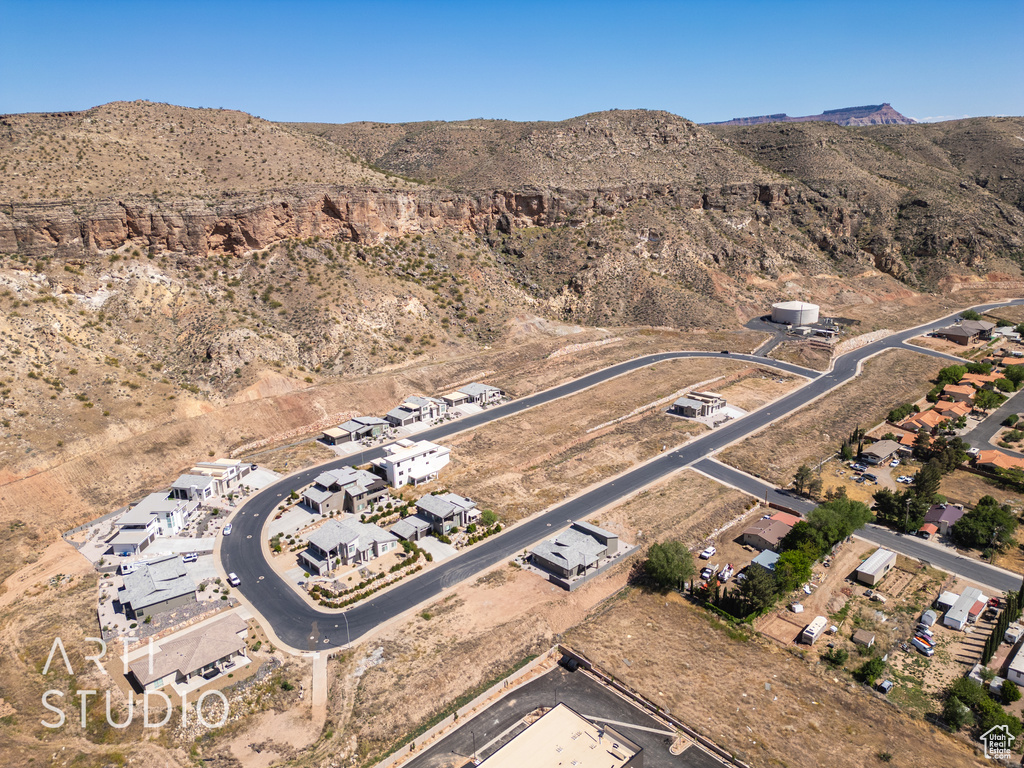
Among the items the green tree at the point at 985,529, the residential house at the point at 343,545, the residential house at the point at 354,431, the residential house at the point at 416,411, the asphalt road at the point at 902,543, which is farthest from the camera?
the residential house at the point at 416,411

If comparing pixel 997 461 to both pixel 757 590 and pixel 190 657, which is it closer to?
pixel 757 590

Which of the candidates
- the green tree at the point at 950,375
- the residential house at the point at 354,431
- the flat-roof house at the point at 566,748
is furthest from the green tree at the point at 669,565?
the green tree at the point at 950,375

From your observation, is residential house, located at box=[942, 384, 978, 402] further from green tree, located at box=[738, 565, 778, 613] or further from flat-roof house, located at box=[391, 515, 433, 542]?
flat-roof house, located at box=[391, 515, 433, 542]

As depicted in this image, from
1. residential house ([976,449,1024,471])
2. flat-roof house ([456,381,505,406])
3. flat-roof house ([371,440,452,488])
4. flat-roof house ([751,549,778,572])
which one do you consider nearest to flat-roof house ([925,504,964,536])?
residential house ([976,449,1024,471])

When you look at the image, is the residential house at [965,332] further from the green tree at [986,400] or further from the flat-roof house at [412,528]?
the flat-roof house at [412,528]

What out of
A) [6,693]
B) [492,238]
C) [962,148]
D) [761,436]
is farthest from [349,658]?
[962,148]

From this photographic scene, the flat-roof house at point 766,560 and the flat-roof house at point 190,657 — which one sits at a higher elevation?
the flat-roof house at point 190,657

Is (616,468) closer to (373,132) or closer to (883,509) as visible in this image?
(883,509)
